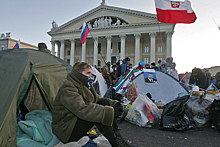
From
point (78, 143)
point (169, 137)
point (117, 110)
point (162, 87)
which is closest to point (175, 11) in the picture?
point (162, 87)

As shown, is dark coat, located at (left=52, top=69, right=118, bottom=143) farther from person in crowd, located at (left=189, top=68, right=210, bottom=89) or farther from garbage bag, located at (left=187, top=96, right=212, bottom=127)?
person in crowd, located at (left=189, top=68, right=210, bottom=89)

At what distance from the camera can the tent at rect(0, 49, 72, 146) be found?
6.45ft

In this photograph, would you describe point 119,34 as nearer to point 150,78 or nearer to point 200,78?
point 200,78

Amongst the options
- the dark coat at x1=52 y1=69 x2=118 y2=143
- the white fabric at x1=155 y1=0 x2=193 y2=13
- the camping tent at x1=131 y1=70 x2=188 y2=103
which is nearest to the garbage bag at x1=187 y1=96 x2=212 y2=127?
the camping tent at x1=131 y1=70 x2=188 y2=103

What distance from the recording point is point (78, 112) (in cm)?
184

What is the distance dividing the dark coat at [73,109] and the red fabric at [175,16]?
5677mm

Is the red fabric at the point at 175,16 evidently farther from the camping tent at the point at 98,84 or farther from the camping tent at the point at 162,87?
the camping tent at the point at 98,84

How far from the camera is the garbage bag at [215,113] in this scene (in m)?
3.62

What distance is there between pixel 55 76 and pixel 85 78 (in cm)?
112

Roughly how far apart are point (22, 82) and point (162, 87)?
4.85 metres

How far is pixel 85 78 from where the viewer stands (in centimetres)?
213

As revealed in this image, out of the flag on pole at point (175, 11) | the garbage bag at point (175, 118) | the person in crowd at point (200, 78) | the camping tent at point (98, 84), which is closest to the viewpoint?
the garbage bag at point (175, 118)

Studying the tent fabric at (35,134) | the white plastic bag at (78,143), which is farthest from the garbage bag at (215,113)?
the tent fabric at (35,134)

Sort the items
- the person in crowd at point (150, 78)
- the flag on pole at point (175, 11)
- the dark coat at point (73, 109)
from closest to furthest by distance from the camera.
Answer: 1. the dark coat at point (73, 109)
2. the person in crowd at point (150, 78)
3. the flag on pole at point (175, 11)
